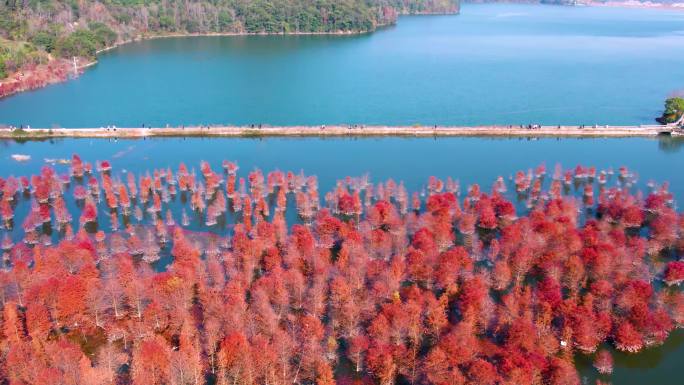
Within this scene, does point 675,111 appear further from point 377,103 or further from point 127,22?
point 127,22

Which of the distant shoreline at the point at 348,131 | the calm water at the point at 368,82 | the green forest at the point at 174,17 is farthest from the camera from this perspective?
the green forest at the point at 174,17

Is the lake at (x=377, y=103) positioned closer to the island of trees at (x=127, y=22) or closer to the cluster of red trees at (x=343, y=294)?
the cluster of red trees at (x=343, y=294)

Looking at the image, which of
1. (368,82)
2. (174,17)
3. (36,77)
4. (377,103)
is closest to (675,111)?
(377,103)

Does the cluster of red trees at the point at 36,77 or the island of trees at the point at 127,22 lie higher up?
the island of trees at the point at 127,22

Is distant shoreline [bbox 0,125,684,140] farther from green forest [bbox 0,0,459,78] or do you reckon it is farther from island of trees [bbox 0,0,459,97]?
green forest [bbox 0,0,459,78]

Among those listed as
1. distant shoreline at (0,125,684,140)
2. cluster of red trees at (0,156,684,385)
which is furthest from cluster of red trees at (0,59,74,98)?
cluster of red trees at (0,156,684,385)

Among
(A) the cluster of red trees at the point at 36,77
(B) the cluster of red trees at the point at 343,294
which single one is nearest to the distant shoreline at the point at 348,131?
(B) the cluster of red trees at the point at 343,294
